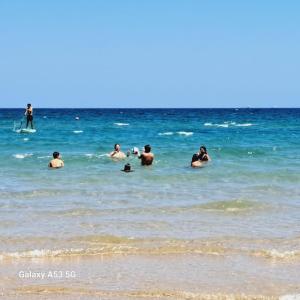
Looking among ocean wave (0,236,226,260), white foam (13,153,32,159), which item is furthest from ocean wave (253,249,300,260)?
white foam (13,153,32,159)

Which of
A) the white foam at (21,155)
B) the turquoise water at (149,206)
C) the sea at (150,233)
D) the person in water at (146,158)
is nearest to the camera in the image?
the sea at (150,233)

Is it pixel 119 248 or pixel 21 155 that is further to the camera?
pixel 21 155

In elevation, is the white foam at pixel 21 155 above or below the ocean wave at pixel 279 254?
below

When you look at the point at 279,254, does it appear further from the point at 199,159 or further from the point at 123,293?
the point at 199,159

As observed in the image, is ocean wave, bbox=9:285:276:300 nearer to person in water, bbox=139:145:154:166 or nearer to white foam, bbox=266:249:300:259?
white foam, bbox=266:249:300:259

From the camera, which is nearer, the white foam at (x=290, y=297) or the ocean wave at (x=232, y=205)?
the white foam at (x=290, y=297)

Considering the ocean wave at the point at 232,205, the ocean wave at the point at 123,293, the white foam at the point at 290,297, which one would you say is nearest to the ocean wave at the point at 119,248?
the ocean wave at the point at 123,293

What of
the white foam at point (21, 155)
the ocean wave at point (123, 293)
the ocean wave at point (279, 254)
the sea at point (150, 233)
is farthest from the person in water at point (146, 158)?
the ocean wave at point (123, 293)

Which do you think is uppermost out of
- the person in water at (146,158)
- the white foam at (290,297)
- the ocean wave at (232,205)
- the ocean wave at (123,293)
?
the person in water at (146,158)

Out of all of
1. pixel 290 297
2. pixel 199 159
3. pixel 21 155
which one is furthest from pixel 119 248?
pixel 21 155

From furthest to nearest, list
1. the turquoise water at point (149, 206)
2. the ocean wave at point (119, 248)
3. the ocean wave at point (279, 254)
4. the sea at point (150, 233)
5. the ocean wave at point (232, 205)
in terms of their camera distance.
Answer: the ocean wave at point (232, 205) → the turquoise water at point (149, 206) → the ocean wave at point (119, 248) → the ocean wave at point (279, 254) → the sea at point (150, 233)

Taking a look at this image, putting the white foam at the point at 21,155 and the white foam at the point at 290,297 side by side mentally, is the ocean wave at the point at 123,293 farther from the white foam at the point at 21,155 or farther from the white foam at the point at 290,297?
the white foam at the point at 21,155

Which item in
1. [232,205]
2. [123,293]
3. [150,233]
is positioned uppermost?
[232,205]

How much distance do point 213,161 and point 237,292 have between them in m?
15.0
